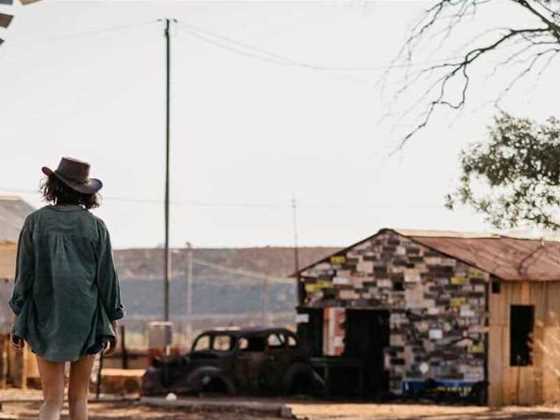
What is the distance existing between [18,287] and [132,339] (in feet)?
195

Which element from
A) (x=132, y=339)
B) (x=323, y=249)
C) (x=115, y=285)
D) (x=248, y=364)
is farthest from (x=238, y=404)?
(x=132, y=339)

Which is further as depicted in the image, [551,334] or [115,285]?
[551,334]

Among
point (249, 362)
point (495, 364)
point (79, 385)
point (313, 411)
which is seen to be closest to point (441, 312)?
point (495, 364)

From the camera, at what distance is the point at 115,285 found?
7.62 meters

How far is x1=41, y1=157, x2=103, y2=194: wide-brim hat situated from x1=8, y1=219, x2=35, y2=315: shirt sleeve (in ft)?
0.97

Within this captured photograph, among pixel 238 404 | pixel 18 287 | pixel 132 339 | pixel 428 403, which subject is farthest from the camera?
pixel 132 339

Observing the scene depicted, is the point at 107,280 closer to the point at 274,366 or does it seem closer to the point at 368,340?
the point at 274,366

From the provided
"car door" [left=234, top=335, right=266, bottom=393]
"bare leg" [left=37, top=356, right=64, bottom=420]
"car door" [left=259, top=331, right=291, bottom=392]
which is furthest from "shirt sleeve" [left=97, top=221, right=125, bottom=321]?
"car door" [left=259, top=331, right=291, bottom=392]

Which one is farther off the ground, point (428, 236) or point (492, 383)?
point (428, 236)

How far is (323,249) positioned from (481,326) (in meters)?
29.3

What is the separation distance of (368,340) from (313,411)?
6.66 meters

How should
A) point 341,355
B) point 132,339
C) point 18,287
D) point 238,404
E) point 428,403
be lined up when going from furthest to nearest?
point 132,339, point 341,355, point 428,403, point 238,404, point 18,287

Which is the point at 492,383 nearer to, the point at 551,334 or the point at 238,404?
the point at 551,334

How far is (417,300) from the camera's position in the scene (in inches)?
1072
